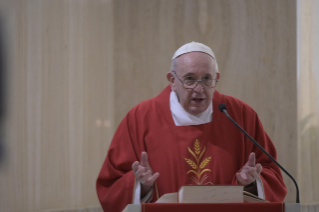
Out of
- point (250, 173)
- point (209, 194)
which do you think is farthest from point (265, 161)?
point (209, 194)

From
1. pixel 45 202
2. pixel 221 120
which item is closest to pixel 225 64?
pixel 221 120

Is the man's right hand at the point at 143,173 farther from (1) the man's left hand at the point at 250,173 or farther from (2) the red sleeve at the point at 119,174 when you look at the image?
(1) the man's left hand at the point at 250,173

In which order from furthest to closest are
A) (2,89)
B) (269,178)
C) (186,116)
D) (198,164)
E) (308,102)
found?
(308,102)
(2,89)
(186,116)
(198,164)
(269,178)

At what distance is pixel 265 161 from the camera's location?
305cm

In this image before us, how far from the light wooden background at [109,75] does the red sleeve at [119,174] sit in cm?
128

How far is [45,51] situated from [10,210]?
5.08ft

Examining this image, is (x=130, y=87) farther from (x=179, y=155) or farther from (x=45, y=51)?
(x=179, y=155)

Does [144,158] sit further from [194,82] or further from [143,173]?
[194,82]

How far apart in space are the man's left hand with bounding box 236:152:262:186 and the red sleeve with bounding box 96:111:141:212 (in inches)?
27.6

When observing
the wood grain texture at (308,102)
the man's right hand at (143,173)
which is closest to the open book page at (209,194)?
the man's right hand at (143,173)

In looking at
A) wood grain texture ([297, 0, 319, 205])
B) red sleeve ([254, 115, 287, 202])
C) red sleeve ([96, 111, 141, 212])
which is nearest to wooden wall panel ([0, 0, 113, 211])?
red sleeve ([96, 111, 141, 212])

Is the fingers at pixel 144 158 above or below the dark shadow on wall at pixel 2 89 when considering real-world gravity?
below

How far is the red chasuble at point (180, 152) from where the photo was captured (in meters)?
2.91

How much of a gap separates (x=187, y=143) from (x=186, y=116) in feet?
0.71
